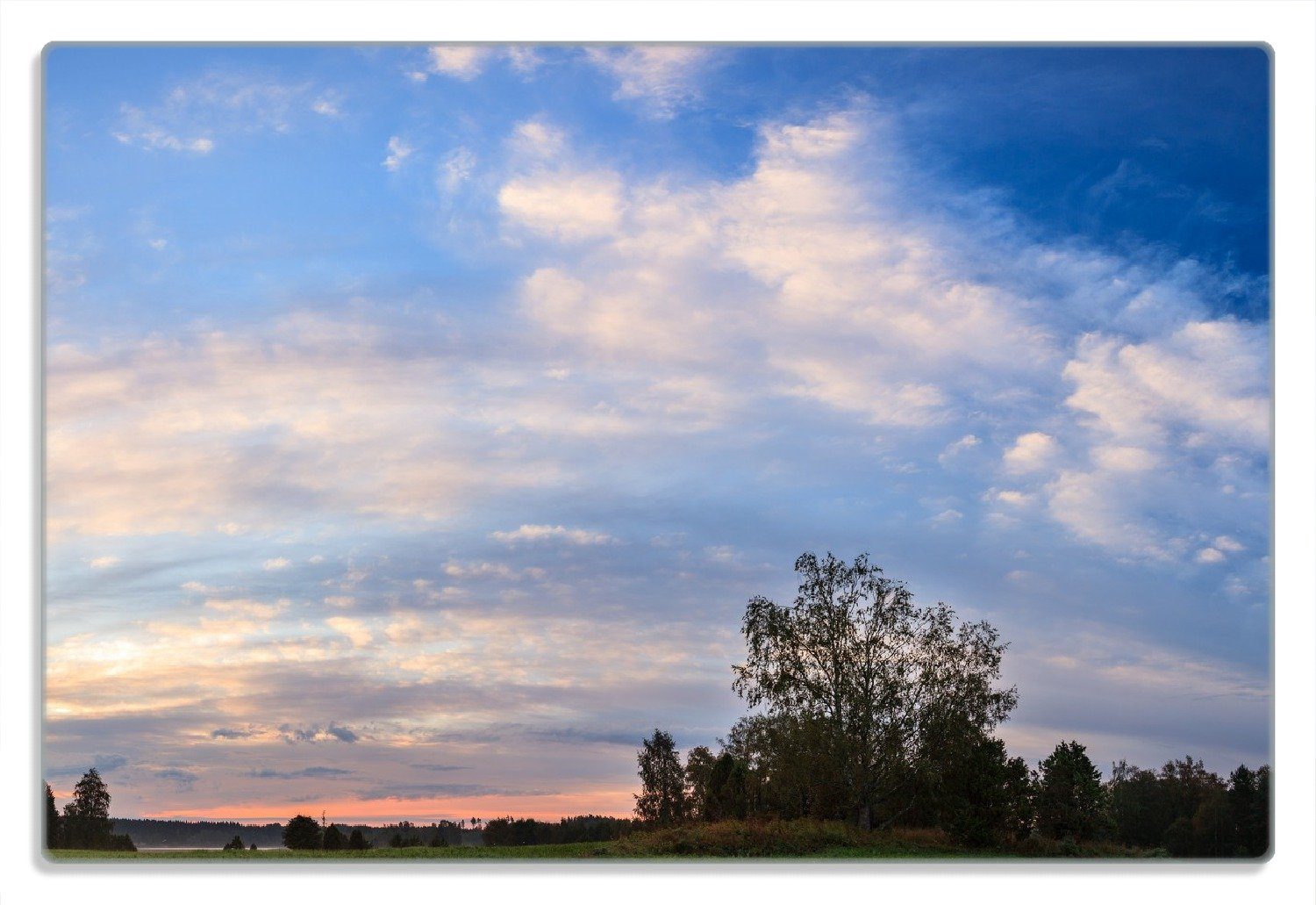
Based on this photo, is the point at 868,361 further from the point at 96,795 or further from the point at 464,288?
the point at 96,795

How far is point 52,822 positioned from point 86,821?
0.24 m

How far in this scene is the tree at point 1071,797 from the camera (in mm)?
8664

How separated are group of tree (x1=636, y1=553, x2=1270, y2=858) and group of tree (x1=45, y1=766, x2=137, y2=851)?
374 centimetres

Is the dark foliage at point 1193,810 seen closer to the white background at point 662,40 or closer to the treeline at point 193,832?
the white background at point 662,40

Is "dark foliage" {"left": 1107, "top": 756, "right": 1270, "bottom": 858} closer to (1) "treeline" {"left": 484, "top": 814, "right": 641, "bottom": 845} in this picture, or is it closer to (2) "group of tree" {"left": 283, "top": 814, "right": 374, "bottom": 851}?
(1) "treeline" {"left": 484, "top": 814, "right": 641, "bottom": 845}

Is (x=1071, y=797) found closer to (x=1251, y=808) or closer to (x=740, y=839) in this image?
(x=1251, y=808)

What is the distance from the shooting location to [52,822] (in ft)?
25.6

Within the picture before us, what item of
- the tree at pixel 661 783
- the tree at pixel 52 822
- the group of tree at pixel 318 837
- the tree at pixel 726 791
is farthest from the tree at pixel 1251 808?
the tree at pixel 52 822

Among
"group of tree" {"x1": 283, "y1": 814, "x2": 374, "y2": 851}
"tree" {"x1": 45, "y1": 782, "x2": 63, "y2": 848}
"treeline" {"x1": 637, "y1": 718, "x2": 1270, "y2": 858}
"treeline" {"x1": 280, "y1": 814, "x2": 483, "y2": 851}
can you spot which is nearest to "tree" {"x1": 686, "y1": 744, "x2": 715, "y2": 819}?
"treeline" {"x1": 637, "y1": 718, "x2": 1270, "y2": 858}

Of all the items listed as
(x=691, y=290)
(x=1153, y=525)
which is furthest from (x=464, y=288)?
(x=1153, y=525)

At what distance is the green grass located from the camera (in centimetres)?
808

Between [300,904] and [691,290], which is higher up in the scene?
[691,290]

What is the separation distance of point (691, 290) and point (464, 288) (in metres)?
1.78

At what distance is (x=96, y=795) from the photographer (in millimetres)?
8141
